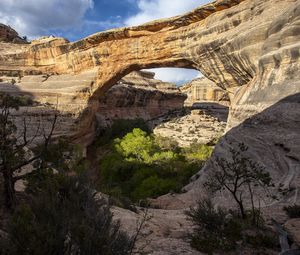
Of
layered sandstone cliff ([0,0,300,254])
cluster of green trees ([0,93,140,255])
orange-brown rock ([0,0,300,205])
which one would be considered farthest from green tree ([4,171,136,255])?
orange-brown rock ([0,0,300,205])

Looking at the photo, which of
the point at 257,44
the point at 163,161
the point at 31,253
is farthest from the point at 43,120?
the point at 31,253

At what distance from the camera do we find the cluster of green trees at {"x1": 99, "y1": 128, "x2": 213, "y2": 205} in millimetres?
19614

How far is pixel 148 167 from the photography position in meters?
23.0

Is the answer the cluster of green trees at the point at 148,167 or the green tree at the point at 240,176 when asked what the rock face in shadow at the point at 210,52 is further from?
the green tree at the point at 240,176

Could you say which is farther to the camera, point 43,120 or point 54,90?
point 54,90

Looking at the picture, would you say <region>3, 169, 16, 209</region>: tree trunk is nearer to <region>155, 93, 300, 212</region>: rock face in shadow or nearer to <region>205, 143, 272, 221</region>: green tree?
<region>205, 143, 272, 221</region>: green tree

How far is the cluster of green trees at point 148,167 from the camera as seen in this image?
1961 centimetres

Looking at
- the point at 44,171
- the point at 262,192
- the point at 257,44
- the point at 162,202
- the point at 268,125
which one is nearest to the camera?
the point at 44,171

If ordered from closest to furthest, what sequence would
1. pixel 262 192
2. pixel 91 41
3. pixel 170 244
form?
pixel 170 244
pixel 262 192
pixel 91 41

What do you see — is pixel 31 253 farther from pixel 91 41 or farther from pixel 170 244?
pixel 91 41

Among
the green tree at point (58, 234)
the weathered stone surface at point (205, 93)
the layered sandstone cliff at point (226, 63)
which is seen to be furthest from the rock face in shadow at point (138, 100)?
the green tree at point (58, 234)

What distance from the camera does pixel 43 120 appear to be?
26.9 meters

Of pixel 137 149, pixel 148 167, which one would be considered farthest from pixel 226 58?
pixel 137 149

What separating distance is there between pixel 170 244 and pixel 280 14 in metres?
14.4
